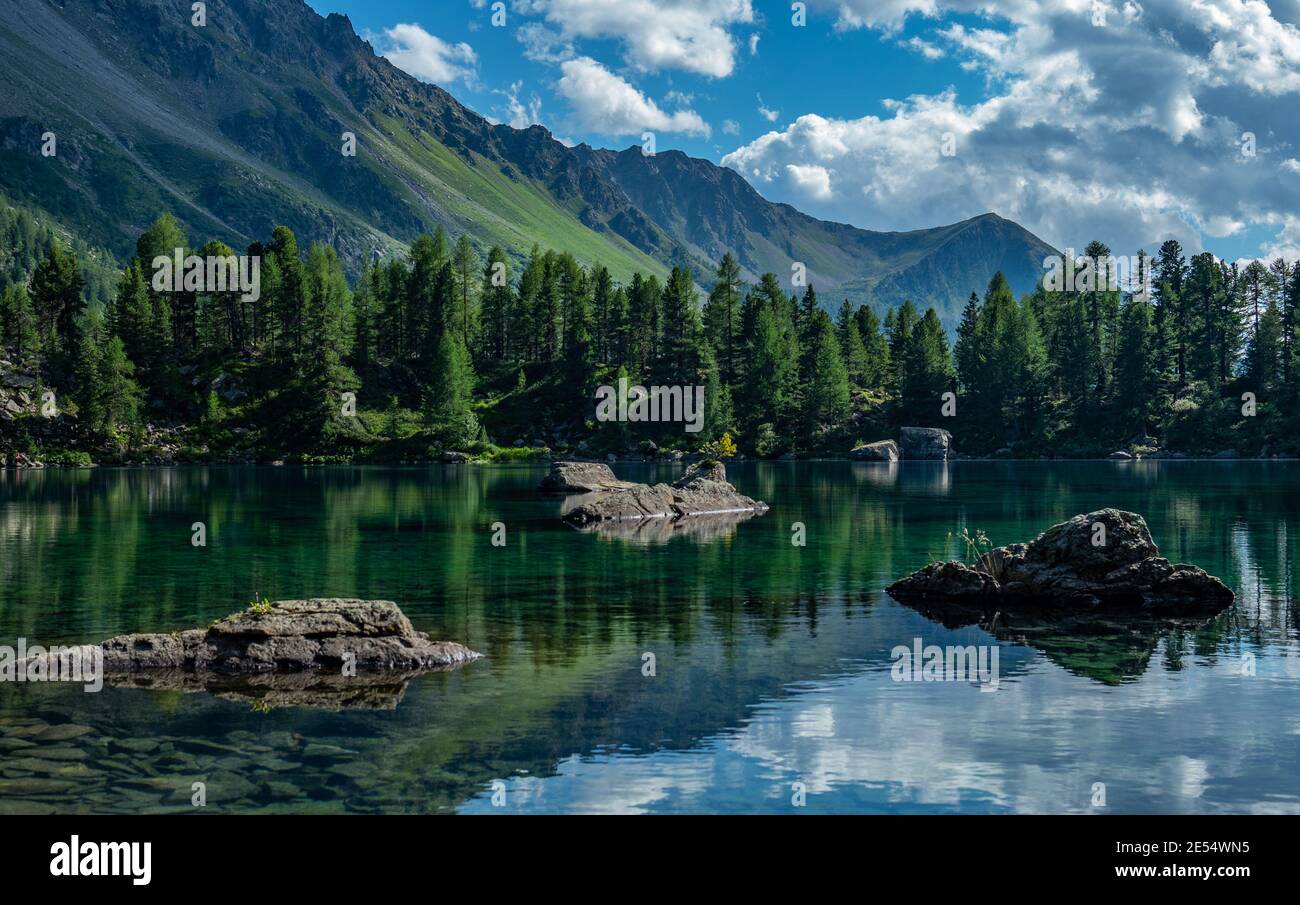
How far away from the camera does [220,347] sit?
185m

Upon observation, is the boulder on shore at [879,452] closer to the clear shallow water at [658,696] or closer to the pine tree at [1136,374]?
the pine tree at [1136,374]

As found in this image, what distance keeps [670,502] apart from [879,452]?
108457 mm

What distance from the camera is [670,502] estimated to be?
8144cm

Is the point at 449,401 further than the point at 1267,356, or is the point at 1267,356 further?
the point at 1267,356

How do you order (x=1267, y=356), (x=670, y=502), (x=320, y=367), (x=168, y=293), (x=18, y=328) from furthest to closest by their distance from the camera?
(x=1267, y=356)
(x=168, y=293)
(x=320, y=367)
(x=18, y=328)
(x=670, y=502)

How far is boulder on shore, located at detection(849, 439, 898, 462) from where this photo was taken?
183 metres

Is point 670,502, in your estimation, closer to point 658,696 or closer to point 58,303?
point 658,696

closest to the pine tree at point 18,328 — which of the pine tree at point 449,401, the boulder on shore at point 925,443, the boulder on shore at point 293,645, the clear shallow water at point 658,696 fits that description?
the pine tree at point 449,401

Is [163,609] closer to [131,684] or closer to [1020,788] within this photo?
[131,684]

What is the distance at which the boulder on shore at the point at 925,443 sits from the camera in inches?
7500

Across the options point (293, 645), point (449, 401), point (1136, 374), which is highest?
point (1136, 374)

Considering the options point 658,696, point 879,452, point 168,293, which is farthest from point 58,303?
point 658,696
